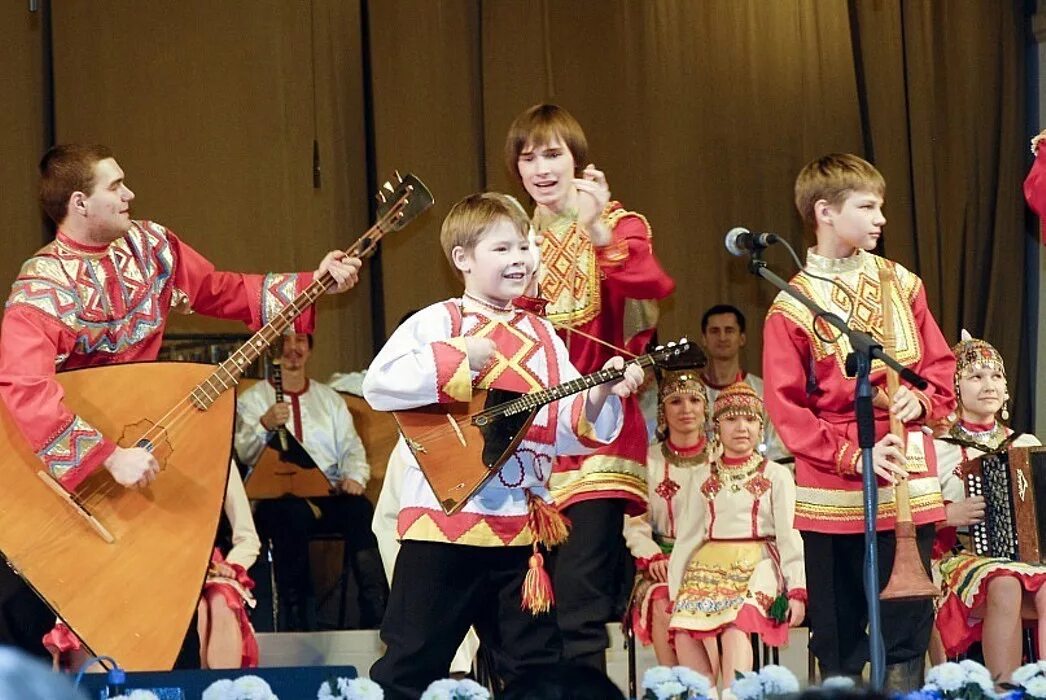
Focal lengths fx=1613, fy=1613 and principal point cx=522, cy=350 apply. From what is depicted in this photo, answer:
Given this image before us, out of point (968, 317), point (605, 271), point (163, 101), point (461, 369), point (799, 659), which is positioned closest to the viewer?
point (461, 369)

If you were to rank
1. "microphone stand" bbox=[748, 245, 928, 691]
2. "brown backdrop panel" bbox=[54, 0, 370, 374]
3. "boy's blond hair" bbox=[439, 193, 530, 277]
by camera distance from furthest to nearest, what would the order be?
"brown backdrop panel" bbox=[54, 0, 370, 374] → "boy's blond hair" bbox=[439, 193, 530, 277] → "microphone stand" bbox=[748, 245, 928, 691]

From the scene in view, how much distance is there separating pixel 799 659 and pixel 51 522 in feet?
9.86

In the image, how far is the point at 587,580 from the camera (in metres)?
3.88

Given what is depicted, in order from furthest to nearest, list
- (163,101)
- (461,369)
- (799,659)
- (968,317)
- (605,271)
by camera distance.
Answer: (968,317), (163,101), (799,659), (605,271), (461,369)

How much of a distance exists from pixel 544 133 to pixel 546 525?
1.13 metres

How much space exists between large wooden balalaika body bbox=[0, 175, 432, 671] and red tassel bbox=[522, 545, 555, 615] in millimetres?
1024

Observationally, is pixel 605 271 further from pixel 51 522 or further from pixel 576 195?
pixel 51 522

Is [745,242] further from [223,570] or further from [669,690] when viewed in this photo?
[223,570]

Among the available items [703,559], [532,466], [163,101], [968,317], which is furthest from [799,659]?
[163,101]

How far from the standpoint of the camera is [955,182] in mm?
7398

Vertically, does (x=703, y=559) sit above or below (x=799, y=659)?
above

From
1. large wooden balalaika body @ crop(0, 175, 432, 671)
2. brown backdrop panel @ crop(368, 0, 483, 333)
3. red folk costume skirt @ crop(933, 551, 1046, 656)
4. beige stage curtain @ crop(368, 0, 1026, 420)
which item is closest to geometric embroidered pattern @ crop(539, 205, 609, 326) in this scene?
large wooden balalaika body @ crop(0, 175, 432, 671)

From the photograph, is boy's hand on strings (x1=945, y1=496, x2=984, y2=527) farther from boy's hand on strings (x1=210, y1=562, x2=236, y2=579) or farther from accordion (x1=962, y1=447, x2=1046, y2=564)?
boy's hand on strings (x1=210, y1=562, x2=236, y2=579)

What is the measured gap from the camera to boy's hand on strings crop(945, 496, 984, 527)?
4820 millimetres
